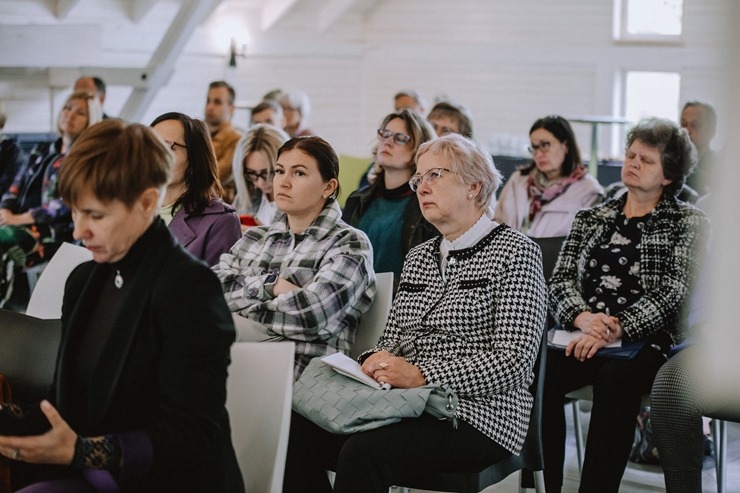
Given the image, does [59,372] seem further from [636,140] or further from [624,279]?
[636,140]

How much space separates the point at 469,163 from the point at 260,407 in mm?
1000

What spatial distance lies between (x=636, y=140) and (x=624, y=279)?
1.63 ft

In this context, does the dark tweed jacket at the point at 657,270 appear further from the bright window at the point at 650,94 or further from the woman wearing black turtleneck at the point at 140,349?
the bright window at the point at 650,94

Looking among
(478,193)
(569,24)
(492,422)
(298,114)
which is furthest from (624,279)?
(569,24)

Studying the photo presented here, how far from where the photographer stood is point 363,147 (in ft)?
36.5

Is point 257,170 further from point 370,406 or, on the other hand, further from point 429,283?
point 370,406

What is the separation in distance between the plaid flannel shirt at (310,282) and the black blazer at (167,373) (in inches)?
42.0

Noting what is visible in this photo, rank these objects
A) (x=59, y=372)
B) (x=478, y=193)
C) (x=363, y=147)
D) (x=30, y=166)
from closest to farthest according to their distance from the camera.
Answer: (x=59, y=372)
(x=478, y=193)
(x=30, y=166)
(x=363, y=147)

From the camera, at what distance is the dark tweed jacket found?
2877 mm

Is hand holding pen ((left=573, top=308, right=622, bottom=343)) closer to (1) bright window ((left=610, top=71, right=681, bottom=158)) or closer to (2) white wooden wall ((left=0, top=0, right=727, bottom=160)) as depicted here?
(2) white wooden wall ((left=0, top=0, right=727, bottom=160))

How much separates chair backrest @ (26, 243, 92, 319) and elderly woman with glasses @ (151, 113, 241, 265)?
1.04 feet

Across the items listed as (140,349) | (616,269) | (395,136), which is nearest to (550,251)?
(616,269)

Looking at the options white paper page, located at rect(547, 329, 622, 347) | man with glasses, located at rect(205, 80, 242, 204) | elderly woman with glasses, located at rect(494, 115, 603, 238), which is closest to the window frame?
man with glasses, located at rect(205, 80, 242, 204)

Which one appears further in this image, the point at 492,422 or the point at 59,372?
the point at 492,422
